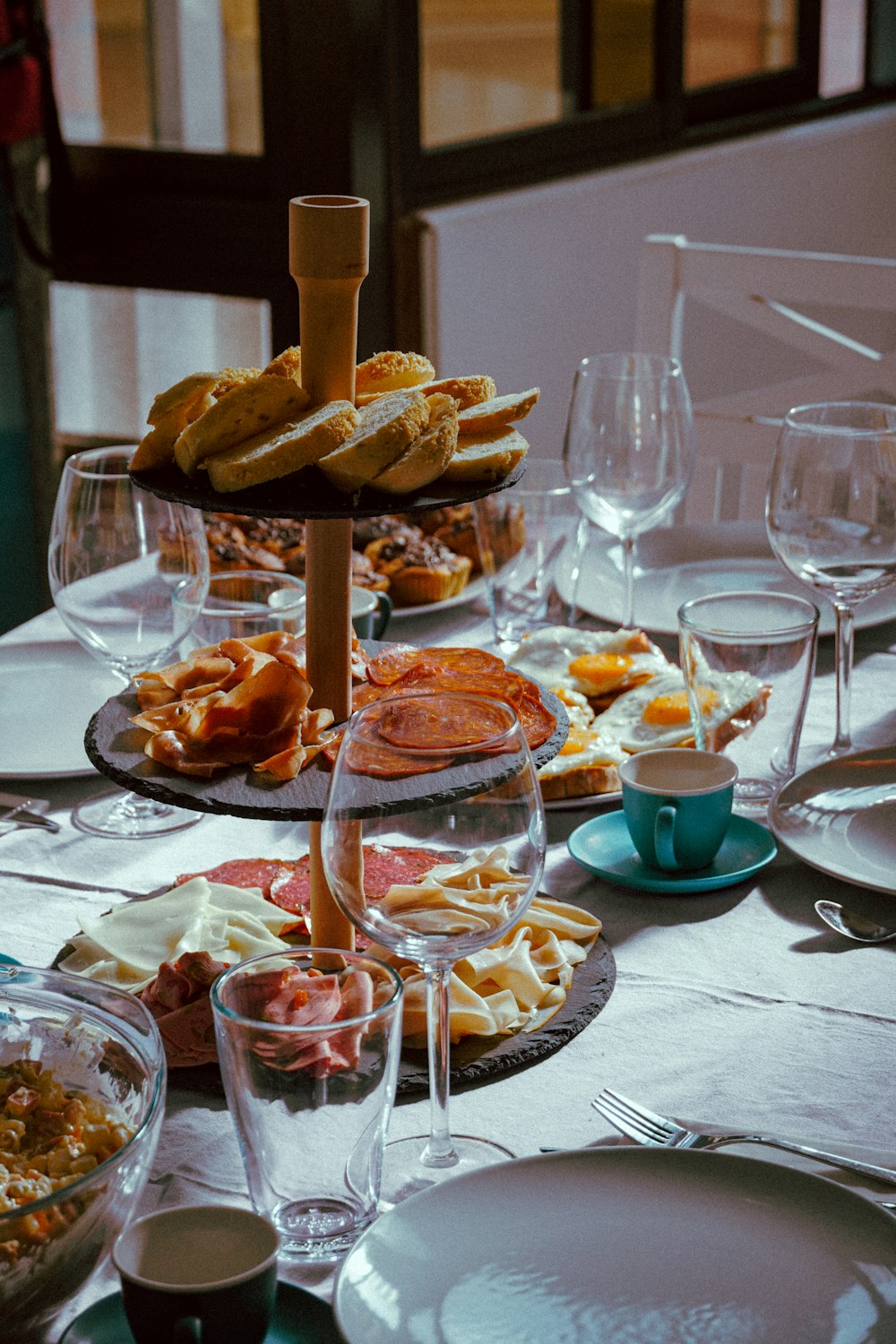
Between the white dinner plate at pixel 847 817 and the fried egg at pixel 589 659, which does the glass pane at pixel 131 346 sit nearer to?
the fried egg at pixel 589 659

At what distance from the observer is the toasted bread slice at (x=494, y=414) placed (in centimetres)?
91

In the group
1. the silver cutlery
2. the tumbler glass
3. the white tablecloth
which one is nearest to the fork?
the white tablecloth

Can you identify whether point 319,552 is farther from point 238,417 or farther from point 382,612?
point 382,612

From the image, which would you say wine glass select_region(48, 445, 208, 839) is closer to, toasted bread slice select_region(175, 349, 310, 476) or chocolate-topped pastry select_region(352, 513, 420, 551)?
toasted bread slice select_region(175, 349, 310, 476)

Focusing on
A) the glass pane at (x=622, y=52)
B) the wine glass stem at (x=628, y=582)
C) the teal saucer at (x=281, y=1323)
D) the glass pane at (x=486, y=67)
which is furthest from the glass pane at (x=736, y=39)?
the teal saucer at (x=281, y=1323)

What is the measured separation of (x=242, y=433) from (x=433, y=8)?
8.86 ft

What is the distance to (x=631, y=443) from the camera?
1513 mm

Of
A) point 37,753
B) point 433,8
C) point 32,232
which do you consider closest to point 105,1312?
point 37,753

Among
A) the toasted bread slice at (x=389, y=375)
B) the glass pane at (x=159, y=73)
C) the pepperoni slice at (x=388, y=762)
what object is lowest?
the pepperoni slice at (x=388, y=762)

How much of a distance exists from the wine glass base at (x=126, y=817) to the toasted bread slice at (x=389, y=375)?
1.38ft

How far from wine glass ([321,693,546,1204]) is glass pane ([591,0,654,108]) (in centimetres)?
328

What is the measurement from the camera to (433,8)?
10.6 feet

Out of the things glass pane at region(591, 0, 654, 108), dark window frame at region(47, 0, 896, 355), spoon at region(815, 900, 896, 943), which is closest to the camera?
spoon at region(815, 900, 896, 943)

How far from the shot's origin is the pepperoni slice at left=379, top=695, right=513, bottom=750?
77 cm
